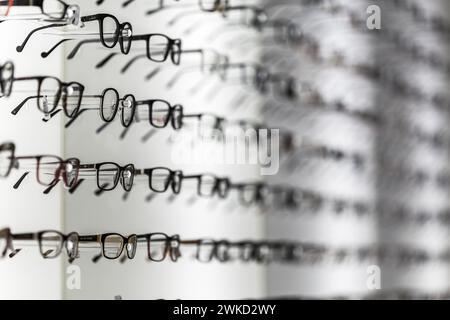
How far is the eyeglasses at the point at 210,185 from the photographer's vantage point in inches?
31.7

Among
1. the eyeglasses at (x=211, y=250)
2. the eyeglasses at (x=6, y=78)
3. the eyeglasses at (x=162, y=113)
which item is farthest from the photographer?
the eyeglasses at (x=211, y=250)

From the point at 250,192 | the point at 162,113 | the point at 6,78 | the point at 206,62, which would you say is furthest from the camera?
the point at 250,192

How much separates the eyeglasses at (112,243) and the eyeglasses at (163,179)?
5cm

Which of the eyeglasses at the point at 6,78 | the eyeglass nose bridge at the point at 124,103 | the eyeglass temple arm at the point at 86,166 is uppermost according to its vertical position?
the eyeglasses at the point at 6,78

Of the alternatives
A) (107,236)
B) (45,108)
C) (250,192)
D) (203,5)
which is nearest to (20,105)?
(45,108)

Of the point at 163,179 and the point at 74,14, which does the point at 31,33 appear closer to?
the point at 74,14

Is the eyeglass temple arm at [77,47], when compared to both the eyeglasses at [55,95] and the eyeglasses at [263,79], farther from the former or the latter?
the eyeglasses at [263,79]

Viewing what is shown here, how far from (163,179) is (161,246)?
55 mm

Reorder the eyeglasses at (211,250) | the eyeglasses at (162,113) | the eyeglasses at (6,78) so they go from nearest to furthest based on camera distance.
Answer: the eyeglasses at (6,78), the eyeglasses at (162,113), the eyeglasses at (211,250)

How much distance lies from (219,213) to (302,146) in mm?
187

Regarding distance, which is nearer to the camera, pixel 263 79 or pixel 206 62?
pixel 206 62

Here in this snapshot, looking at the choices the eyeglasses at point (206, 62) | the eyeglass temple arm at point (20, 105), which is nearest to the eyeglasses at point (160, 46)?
the eyeglasses at point (206, 62)

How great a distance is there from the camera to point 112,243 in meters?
0.66
